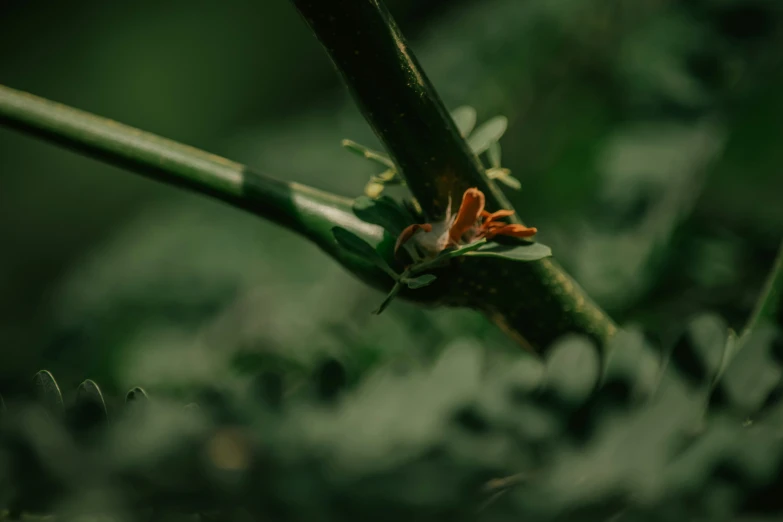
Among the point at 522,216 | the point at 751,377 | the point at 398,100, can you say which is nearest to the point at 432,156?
the point at 398,100

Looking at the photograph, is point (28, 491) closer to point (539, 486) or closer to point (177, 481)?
point (177, 481)

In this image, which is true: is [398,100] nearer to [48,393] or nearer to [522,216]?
[48,393]

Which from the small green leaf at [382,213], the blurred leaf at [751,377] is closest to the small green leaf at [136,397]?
the small green leaf at [382,213]

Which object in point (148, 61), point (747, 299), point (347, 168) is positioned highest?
point (148, 61)

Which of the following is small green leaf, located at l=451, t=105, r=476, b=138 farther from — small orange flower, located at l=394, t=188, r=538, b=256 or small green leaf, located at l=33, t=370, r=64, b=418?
small green leaf, located at l=33, t=370, r=64, b=418

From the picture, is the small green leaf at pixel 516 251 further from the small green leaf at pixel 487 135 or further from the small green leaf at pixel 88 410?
the small green leaf at pixel 88 410

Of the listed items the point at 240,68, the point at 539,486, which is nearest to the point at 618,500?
the point at 539,486
